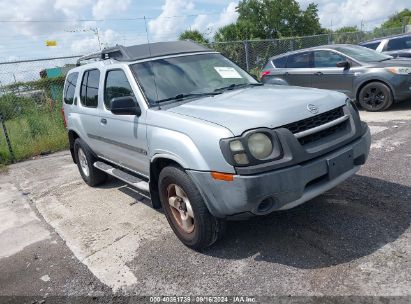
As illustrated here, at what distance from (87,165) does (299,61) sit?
647cm

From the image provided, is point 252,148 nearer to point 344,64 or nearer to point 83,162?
point 83,162

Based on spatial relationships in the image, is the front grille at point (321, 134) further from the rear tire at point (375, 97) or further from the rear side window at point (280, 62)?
the rear side window at point (280, 62)

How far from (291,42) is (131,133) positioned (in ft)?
44.7

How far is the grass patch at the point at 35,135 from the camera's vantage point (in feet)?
31.7

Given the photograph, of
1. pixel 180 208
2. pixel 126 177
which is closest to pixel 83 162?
pixel 126 177

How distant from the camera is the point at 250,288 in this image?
3.14 m

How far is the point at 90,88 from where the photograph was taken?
5609mm

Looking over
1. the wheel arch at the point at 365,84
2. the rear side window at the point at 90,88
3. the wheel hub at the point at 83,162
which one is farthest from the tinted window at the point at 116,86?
the wheel arch at the point at 365,84

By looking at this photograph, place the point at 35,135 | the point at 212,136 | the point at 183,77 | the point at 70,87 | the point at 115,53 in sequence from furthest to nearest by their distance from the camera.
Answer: the point at 35,135, the point at 70,87, the point at 115,53, the point at 183,77, the point at 212,136

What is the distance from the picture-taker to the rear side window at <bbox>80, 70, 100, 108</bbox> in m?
5.36

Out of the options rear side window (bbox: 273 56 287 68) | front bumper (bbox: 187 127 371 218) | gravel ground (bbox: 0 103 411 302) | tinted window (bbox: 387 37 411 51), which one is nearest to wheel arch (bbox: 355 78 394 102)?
rear side window (bbox: 273 56 287 68)

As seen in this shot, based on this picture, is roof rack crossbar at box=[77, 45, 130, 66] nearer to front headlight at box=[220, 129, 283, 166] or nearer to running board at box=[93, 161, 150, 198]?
running board at box=[93, 161, 150, 198]

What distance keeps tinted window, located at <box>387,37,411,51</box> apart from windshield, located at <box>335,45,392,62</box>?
2.76 m

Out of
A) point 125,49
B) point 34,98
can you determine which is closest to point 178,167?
point 125,49
